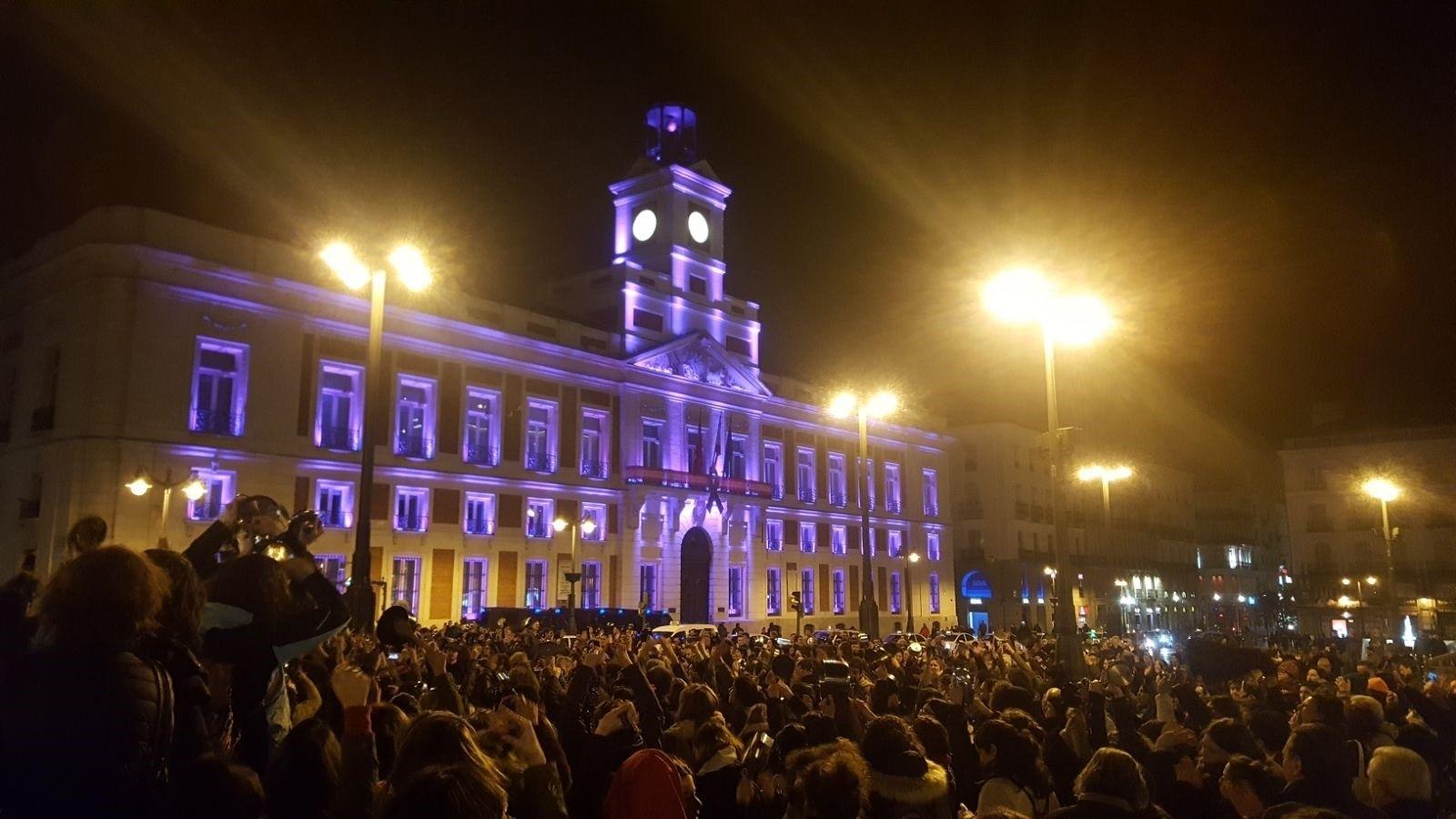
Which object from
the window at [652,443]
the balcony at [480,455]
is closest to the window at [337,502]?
the balcony at [480,455]

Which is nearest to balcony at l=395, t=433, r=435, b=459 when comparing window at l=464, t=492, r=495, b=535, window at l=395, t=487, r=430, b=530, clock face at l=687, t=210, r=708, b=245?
window at l=395, t=487, r=430, b=530

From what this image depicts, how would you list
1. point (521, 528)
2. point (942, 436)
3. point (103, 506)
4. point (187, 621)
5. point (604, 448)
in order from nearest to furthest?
point (187, 621)
point (103, 506)
point (521, 528)
point (604, 448)
point (942, 436)

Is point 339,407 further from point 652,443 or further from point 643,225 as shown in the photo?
point 643,225

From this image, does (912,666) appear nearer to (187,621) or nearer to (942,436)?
(187,621)

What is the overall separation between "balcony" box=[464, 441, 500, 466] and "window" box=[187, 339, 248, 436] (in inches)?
345

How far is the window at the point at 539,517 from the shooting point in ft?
134

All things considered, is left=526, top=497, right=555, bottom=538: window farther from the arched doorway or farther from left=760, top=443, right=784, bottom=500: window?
left=760, top=443, right=784, bottom=500: window

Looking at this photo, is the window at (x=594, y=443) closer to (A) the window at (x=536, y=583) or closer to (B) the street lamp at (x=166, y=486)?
(A) the window at (x=536, y=583)

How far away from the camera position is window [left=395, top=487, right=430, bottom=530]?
120 feet

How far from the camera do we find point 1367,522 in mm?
58875

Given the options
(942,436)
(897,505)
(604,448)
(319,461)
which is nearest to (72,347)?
(319,461)

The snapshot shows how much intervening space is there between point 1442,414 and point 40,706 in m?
73.9

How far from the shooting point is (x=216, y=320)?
1278 inches

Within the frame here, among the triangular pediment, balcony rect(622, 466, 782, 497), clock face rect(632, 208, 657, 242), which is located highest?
clock face rect(632, 208, 657, 242)
